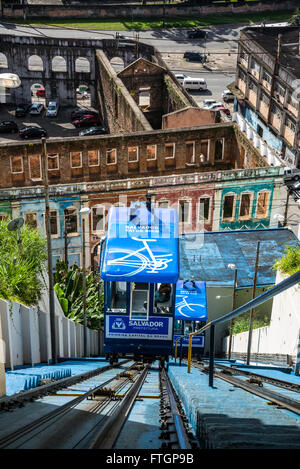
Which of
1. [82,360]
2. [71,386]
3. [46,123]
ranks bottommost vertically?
[82,360]

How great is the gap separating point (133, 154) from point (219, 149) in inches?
263

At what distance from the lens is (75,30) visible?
229ft

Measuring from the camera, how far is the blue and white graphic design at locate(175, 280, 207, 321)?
74.8 feet

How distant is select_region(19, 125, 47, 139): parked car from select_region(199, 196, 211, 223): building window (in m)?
22.5

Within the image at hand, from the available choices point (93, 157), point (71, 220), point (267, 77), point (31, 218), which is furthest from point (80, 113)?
point (31, 218)

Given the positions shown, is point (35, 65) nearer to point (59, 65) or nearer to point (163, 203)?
point (59, 65)

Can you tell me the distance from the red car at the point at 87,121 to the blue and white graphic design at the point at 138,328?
3953 centimetres

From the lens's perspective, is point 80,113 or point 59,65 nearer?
point 80,113

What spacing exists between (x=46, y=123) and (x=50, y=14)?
26682 millimetres

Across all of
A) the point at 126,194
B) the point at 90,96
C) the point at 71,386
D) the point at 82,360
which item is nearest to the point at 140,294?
the point at 82,360

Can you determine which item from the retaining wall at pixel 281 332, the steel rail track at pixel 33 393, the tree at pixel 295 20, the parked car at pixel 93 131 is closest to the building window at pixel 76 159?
the parked car at pixel 93 131

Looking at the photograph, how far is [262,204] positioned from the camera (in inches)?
1367

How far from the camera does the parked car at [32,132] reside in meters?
49.5
